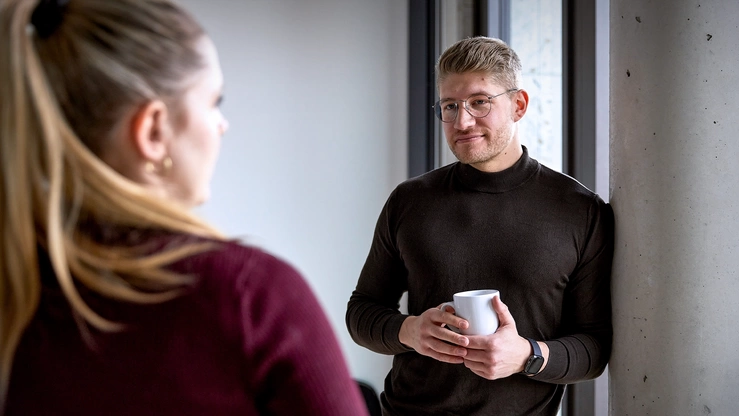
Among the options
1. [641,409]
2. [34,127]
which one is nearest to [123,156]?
[34,127]

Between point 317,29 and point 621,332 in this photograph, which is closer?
point 621,332

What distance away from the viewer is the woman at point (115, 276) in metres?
0.61

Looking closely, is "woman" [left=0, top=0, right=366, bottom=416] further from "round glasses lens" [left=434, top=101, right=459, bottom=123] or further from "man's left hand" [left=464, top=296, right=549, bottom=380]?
"round glasses lens" [left=434, top=101, right=459, bottom=123]

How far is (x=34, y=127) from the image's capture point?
0.62 m

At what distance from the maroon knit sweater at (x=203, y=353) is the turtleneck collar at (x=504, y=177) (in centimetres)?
113

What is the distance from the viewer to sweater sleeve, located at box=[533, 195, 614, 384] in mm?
1486

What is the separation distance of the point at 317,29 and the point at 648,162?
2.27m

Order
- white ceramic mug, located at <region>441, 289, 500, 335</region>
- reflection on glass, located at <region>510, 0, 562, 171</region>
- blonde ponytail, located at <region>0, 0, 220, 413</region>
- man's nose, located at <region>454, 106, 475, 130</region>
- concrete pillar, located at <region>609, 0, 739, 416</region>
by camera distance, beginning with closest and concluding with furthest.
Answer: blonde ponytail, located at <region>0, 0, 220, 413</region> < concrete pillar, located at <region>609, 0, 739, 416</region> < white ceramic mug, located at <region>441, 289, 500, 335</region> < man's nose, located at <region>454, 106, 475, 130</region> < reflection on glass, located at <region>510, 0, 562, 171</region>

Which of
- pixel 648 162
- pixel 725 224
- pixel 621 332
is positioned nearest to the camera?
pixel 725 224

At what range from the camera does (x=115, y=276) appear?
613 millimetres

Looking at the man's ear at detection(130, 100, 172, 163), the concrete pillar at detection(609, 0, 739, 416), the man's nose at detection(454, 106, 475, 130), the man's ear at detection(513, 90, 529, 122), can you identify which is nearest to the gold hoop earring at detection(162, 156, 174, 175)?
the man's ear at detection(130, 100, 172, 163)

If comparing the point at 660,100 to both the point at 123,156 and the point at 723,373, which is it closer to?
the point at 723,373

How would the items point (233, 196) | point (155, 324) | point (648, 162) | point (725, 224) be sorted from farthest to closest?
point (233, 196)
point (648, 162)
point (725, 224)
point (155, 324)

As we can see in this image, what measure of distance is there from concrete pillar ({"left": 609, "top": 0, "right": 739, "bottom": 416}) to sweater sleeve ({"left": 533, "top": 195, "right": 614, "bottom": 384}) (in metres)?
0.11
